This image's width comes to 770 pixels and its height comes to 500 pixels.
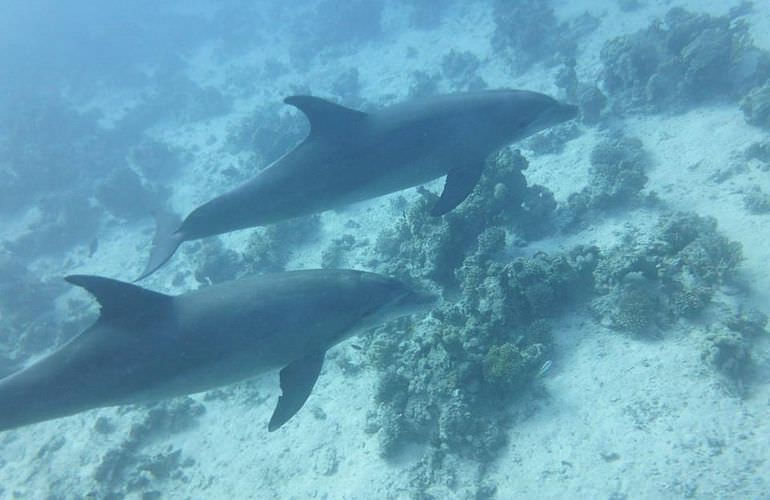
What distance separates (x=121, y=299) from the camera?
158 inches

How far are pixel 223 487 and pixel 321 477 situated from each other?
6.16 feet

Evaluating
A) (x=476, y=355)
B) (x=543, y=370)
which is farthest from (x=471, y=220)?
(x=543, y=370)

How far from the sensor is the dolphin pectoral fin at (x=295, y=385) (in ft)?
15.4

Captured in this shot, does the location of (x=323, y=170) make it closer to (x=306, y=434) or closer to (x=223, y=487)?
(x=306, y=434)

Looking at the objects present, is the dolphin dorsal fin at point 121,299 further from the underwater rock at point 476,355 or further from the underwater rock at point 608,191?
the underwater rock at point 608,191

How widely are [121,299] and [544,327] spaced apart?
205 inches

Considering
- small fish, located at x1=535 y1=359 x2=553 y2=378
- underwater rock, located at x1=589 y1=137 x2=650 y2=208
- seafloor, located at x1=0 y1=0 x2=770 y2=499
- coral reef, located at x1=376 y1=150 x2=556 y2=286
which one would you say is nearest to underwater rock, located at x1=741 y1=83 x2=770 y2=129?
seafloor, located at x1=0 y1=0 x2=770 y2=499

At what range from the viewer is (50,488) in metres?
8.66

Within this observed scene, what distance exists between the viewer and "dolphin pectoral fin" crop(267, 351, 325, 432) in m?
4.70

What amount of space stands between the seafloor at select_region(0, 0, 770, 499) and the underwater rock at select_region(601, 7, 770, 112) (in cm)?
6

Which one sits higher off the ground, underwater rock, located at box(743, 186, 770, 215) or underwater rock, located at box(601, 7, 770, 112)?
underwater rock, located at box(601, 7, 770, 112)

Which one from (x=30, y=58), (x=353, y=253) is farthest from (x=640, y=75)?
(x=30, y=58)

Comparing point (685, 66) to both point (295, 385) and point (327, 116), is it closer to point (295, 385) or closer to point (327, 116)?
point (327, 116)

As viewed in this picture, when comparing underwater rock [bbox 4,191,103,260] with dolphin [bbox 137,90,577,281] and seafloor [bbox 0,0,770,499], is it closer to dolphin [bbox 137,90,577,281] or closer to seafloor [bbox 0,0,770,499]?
seafloor [bbox 0,0,770,499]
